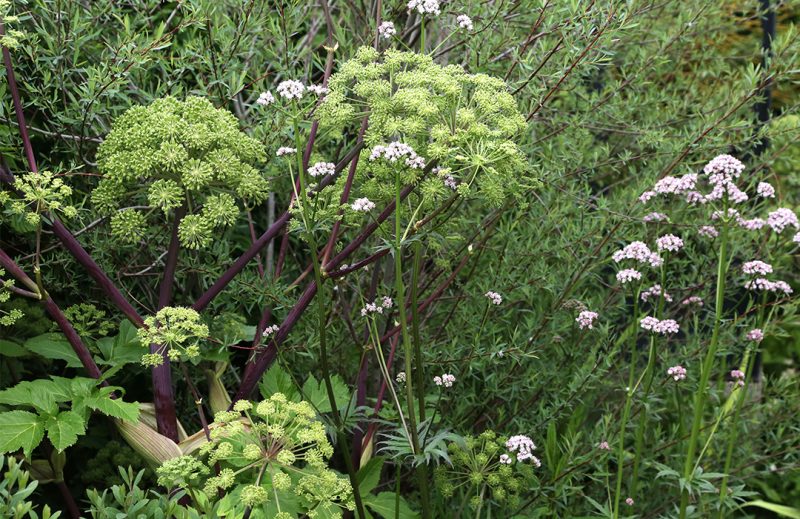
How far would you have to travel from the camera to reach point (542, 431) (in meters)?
3.60

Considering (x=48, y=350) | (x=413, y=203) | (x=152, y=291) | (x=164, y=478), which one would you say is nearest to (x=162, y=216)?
(x=152, y=291)

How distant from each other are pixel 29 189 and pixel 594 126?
2.40 metres

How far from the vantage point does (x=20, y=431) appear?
2410mm

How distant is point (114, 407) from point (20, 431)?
0.89 feet

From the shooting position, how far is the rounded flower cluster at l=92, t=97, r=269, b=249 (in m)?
2.42

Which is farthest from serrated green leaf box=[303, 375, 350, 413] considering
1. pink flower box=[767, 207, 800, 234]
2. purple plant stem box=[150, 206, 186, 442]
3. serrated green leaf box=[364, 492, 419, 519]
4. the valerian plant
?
pink flower box=[767, 207, 800, 234]

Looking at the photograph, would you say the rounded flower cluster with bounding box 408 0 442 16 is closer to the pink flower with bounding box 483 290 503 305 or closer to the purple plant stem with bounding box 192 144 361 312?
the purple plant stem with bounding box 192 144 361 312

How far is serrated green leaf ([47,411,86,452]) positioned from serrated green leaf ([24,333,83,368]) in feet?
0.98

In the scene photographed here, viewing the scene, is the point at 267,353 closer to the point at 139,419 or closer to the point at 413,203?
the point at 139,419

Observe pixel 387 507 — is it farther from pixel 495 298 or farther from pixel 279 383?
pixel 495 298

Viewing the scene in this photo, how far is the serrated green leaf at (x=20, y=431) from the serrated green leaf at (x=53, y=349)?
0.28 meters

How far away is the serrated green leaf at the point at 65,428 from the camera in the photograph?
93.4 inches

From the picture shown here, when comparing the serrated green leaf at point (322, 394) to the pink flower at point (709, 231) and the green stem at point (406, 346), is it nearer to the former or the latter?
the green stem at point (406, 346)

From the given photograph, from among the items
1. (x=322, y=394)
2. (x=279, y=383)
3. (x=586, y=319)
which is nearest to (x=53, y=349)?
(x=279, y=383)
